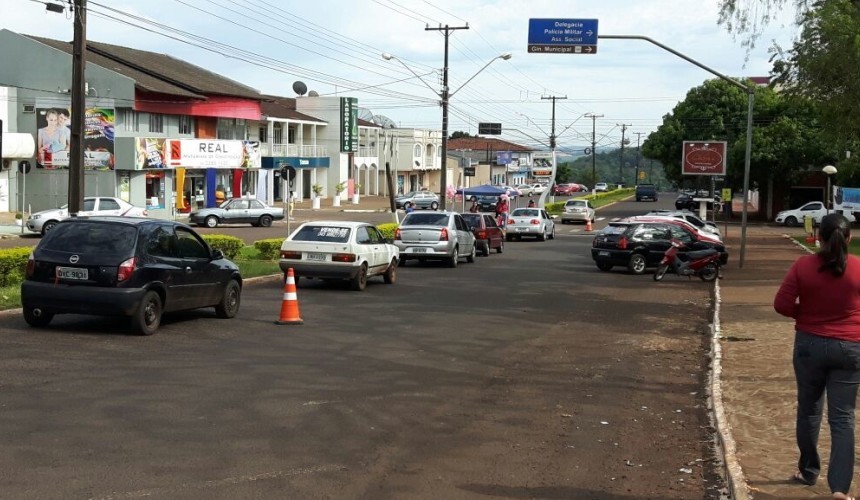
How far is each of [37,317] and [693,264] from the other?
17219mm

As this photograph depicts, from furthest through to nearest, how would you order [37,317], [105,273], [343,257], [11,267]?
1. [343,257]
2. [11,267]
3. [37,317]
4. [105,273]

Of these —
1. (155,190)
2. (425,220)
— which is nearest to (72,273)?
(425,220)

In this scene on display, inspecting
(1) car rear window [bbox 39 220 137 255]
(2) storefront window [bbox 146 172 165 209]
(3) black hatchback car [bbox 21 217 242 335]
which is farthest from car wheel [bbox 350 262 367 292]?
(2) storefront window [bbox 146 172 165 209]

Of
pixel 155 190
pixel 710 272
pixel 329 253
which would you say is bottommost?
pixel 710 272

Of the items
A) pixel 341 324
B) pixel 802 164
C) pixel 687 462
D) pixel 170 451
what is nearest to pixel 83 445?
pixel 170 451

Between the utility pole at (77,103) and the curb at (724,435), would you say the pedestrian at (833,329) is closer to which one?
the curb at (724,435)

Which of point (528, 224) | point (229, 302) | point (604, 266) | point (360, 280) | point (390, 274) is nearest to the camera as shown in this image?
point (229, 302)

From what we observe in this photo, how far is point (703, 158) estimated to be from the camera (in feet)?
213

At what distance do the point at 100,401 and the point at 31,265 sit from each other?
467 centimetres

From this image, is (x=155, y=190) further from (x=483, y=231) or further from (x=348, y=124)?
(x=348, y=124)

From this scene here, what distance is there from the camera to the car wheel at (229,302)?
16031 mm

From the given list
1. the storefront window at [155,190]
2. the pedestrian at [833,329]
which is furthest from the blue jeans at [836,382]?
the storefront window at [155,190]

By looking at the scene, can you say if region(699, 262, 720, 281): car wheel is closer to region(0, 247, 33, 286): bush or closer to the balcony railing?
region(0, 247, 33, 286): bush

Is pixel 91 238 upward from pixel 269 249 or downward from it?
upward
